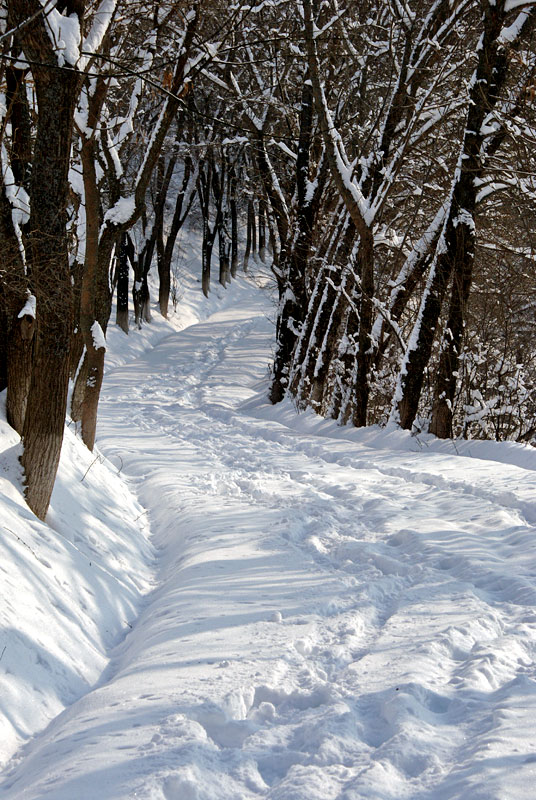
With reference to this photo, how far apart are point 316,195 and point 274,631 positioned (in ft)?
37.5

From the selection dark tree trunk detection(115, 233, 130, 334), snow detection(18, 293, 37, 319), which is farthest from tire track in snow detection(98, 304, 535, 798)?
dark tree trunk detection(115, 233, 130, 334)

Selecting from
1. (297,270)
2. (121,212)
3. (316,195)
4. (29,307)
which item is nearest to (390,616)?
(29,307)

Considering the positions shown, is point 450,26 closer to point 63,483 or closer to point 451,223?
point 451,223

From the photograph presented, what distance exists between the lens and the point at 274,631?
12.5ft

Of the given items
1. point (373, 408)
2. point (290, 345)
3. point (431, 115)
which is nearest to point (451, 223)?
point (431, 115)

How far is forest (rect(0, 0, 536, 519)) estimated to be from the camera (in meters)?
4.98

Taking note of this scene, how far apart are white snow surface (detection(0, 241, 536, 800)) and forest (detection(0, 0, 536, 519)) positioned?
1099mm

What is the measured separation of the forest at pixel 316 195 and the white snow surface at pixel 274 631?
110cm

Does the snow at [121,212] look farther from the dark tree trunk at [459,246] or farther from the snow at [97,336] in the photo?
the dark tree trunk at [459,246]

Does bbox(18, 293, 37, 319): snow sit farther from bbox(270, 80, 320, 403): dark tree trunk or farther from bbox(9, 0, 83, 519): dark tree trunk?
bbox(270, 80, 320, 403): dark tree trunk

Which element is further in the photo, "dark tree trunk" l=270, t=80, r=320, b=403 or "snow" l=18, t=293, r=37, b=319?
"dark tree trunk" l=270, t=80, r=320, b=403

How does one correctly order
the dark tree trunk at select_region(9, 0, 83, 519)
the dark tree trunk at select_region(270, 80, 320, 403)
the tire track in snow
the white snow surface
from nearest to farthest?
the white snow surface → the tire track in snow → the dark tree trunk at select_region(9, 0, 83, 519) → the dark tree trunk at select_region(270, 80, 320, 403)

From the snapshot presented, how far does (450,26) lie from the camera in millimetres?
9812

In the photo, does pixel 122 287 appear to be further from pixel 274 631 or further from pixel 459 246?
pixel 274 631
